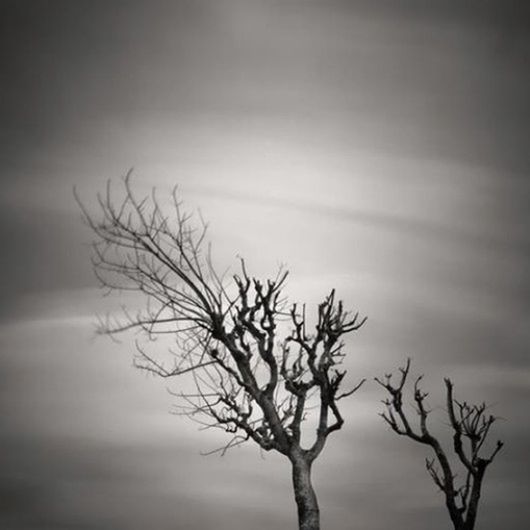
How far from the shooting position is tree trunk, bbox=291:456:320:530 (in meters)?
19.7

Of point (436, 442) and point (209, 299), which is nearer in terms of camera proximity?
point (209, 299)

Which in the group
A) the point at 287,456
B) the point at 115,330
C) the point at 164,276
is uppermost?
the point at 164,276

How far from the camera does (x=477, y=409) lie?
24.5 meters

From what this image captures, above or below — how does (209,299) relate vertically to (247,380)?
above

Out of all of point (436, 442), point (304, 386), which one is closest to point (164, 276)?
point (304, 386)

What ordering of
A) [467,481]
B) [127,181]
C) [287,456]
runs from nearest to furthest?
[127,181], [287,456], [467,481]

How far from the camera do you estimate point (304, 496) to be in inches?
784

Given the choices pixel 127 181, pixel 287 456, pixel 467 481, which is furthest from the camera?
pixel 467 481

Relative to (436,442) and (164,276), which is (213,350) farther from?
(436,442)

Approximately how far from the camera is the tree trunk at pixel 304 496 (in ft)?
64.6

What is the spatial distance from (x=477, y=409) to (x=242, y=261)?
28.5 feet

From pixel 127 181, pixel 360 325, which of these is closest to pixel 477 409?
pixel 360 325

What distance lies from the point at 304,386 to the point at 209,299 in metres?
3.19

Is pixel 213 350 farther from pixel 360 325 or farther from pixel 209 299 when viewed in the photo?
pixel 360 325
